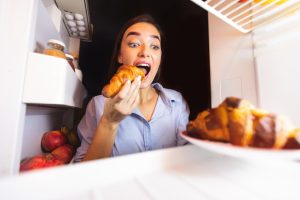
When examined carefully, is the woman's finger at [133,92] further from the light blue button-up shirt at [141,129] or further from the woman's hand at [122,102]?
the light blue button-up shirt at [141,129]

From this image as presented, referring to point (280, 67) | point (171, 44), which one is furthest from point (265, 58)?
point (171, 44)

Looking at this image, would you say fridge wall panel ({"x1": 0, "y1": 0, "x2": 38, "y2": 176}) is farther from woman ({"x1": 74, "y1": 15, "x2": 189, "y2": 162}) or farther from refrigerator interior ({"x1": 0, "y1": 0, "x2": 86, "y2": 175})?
woman ({"x1": 74, "y1": 15, "x2": 189, "y2": 162})

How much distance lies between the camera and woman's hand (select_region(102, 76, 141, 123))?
587 millimetres

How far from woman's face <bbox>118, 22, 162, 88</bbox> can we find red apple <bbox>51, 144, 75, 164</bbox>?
606 mm

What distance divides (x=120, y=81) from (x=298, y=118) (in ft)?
2.00

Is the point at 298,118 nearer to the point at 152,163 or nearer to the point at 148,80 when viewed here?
the point at 152,163

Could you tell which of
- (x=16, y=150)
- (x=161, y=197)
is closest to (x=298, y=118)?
(x=161, y=197)

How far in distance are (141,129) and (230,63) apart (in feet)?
1.85

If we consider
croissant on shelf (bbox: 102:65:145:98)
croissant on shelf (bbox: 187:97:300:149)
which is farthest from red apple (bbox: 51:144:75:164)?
croissant on shelf (bbox: 187:97:300:149)

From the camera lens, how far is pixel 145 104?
3.27 feet

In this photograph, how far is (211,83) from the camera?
839mm

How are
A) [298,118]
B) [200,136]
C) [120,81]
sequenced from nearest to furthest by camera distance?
[200,136] < [298,118] < [120,81]

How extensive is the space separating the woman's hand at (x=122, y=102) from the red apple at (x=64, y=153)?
0.40 m

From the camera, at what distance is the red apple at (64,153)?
81 centimetres
